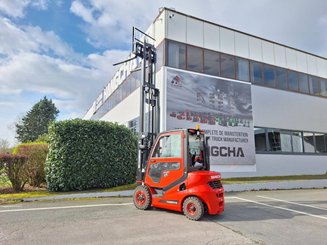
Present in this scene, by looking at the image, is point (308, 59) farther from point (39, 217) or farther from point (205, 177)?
point (39, 217)

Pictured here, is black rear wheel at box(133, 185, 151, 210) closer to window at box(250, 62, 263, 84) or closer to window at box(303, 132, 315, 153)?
window at box(250, 62, 263, 84)

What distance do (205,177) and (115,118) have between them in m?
16.3

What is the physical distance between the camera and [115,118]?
2183 cm

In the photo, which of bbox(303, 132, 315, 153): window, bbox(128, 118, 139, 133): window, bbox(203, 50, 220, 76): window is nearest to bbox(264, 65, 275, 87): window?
bbox(203, 50, 220, 76): window

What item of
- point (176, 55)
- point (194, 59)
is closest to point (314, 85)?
point (194, 59)

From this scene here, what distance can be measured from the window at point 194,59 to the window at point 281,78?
Answer: 256 inches

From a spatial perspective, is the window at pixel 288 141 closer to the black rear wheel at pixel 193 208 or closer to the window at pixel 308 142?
the window at pixel 308 142

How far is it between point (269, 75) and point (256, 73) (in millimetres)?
1298

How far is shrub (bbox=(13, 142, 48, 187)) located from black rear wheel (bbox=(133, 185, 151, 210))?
5.92 meters

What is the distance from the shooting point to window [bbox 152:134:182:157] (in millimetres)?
6839

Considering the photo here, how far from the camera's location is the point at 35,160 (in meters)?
11.2

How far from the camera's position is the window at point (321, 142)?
61.9 feet

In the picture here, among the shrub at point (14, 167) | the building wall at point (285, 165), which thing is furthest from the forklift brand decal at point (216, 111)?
the shrub at point (14, 167)

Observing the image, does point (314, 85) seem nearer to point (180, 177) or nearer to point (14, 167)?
point (180, 177)
